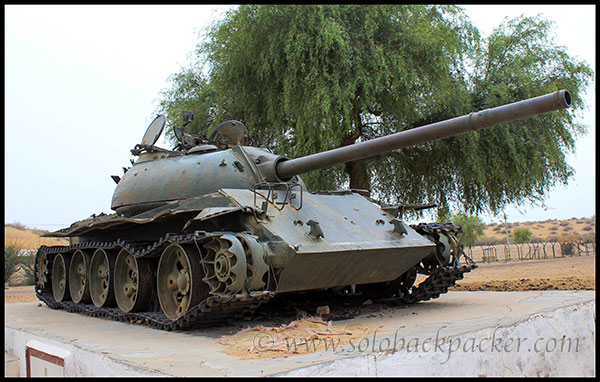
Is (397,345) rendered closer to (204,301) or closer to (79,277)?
(204,301)

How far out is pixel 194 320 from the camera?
6.57 m

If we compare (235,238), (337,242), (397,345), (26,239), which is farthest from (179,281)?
(26,239)

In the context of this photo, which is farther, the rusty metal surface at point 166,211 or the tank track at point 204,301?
the rusty metal surface at point 166,211

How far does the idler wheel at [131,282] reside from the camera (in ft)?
25.6

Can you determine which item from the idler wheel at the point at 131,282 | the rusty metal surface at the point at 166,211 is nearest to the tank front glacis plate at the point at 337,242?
the rusty metal surface at the point at 166,211

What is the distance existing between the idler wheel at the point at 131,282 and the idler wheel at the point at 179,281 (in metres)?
0.41

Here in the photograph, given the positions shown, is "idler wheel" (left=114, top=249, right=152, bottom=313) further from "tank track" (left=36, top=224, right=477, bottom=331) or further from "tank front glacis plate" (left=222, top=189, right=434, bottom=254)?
"tank front glacis plate" (left=222, top=189, right=434, bottom=254)

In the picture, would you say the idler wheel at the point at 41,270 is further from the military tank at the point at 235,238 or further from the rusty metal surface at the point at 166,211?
the rusty metal surface at the point at 166,211

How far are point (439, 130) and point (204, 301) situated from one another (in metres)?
3.21

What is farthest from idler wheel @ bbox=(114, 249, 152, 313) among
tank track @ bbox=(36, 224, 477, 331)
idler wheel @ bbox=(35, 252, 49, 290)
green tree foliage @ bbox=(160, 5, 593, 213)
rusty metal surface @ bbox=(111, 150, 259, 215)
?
green tree foliage @ bbox=(160, 5, 593, 213)

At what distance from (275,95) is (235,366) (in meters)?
10.8

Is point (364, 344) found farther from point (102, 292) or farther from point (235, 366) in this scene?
point (102, 292)

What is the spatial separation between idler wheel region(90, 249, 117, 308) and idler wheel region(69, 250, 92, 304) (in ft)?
0.72

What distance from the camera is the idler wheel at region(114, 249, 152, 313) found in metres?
7.80
